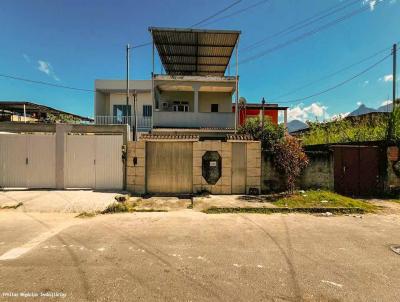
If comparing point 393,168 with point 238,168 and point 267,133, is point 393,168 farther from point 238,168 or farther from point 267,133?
point 238,168

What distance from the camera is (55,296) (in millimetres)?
3184

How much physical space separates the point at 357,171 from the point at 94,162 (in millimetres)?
11131

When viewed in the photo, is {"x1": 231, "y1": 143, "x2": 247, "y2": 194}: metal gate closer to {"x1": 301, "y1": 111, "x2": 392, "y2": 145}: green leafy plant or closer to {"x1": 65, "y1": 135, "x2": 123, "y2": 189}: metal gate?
{"x1": 65, "y1": 135, "x2": 123, "y2": 189}: metal gate

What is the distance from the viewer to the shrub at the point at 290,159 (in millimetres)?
9484

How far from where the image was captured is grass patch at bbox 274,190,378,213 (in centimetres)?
828

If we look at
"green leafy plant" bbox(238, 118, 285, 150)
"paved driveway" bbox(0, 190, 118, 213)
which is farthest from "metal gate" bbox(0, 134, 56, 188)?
"green leafy plant" bbox(238, 118, 285, 150)

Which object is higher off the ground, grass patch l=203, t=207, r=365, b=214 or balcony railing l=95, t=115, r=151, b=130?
balcony railing l=95, t=115, r=151, b=130

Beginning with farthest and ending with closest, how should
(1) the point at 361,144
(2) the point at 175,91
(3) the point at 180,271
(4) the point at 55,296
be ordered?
(2) the point at 175,91, (1) the point at 361,144, (3) the point at 180,271, (4) the point at 55,296

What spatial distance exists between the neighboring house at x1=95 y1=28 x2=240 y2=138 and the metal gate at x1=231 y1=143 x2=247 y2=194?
3964mm

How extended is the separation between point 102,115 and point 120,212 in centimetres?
1273

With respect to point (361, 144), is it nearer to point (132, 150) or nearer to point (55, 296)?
point (132, 150)

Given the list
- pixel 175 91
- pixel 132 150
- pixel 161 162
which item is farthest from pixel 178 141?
pixel 175 91

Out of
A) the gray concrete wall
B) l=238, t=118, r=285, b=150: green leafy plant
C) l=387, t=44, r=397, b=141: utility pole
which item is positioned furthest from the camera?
l=387, t=44, r=397, b=141: utility pole

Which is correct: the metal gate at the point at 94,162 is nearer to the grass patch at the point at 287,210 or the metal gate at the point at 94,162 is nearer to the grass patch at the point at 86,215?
the grass patch at the point at 86,215
